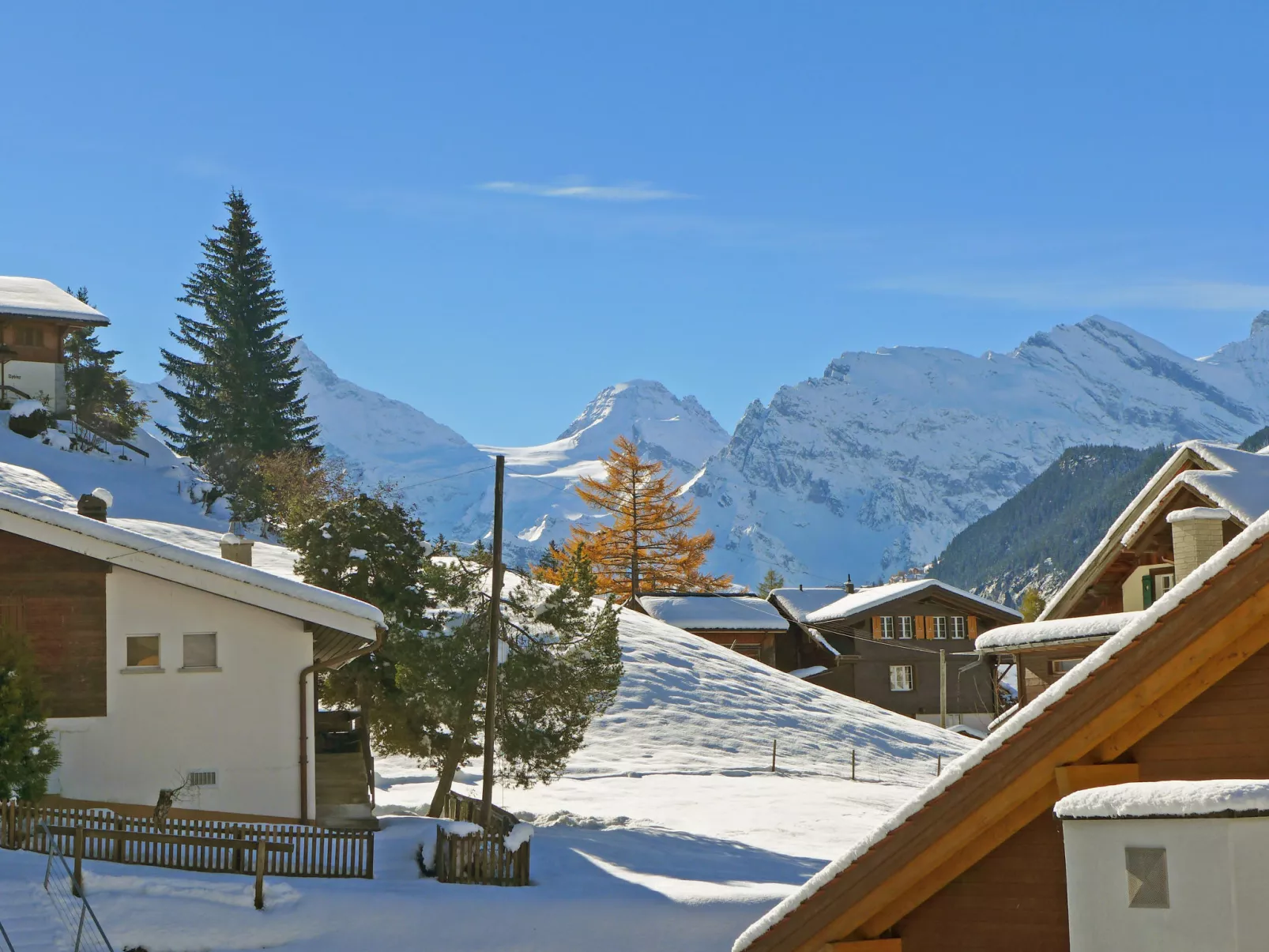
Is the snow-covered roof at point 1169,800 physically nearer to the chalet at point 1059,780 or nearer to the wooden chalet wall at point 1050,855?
the chalet at point 1059,780

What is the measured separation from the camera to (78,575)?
1043 inches

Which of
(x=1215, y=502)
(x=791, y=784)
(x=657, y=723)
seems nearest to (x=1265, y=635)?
(x=1215, y=502)

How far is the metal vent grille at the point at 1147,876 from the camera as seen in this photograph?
6523 millimetres

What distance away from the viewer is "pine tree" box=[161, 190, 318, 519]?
269 ft

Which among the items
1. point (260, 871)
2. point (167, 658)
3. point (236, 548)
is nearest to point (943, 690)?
point (236, 548)

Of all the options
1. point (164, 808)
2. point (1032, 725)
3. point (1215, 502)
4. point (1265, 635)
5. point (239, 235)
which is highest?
point (239, 235)

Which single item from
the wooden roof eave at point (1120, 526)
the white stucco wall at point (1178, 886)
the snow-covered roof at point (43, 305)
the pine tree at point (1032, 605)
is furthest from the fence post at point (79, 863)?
the pine tree at point (1032, 605)

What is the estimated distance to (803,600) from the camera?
269 ft

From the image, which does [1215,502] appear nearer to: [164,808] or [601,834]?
[601,834]

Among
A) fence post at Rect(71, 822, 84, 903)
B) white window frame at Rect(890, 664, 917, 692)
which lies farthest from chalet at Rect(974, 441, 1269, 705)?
white window frame at Rect(890, 664, 917, 692)

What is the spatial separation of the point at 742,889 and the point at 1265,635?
2058 cm

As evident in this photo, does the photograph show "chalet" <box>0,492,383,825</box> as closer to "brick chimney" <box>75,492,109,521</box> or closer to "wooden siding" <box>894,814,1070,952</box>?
"brick chimney" <box>75,492,109,521</box>

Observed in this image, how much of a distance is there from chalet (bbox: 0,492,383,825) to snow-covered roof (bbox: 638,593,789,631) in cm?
4787

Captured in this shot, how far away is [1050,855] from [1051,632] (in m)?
16.2
